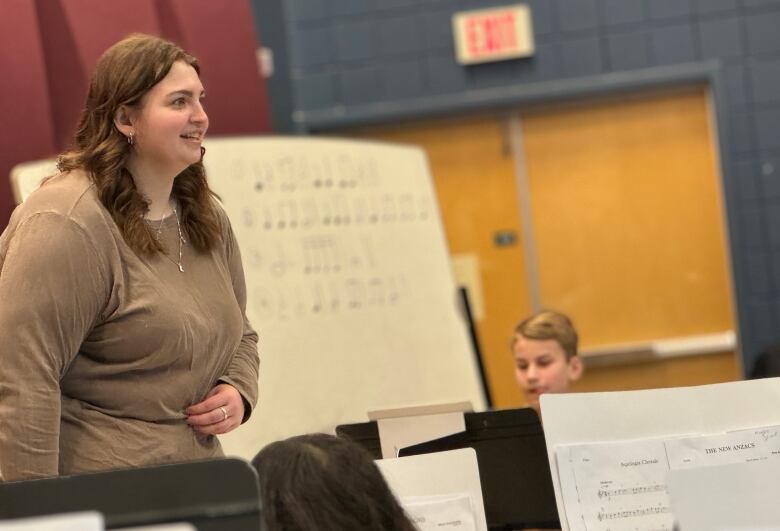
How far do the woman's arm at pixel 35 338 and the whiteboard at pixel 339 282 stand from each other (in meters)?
1.53

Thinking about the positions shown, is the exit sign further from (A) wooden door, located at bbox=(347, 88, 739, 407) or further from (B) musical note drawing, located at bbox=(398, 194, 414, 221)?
(B) musical note drawing, located at bbox=(398, 194, 414, 221)

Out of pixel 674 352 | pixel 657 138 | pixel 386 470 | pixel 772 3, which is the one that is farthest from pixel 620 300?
pixel 386 470

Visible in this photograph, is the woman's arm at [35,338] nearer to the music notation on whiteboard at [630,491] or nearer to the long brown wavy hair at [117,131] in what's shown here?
the long brown wavy hair at [117,131]

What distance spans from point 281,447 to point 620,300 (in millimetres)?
4271

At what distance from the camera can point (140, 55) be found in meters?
2.08

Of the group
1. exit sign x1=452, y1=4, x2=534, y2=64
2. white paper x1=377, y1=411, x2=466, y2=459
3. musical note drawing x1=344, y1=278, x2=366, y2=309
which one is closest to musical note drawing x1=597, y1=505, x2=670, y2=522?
white paper x1=377, y1=411, x2=466, y2=459

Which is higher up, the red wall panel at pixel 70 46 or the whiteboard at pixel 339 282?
the red wall panel at pixel 70 46

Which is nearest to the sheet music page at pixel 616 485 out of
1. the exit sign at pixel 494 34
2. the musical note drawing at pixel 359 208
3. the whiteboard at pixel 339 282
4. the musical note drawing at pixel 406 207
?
the whiteboard at pixel 339 282

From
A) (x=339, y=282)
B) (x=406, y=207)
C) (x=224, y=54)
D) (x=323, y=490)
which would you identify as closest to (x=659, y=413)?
(x=323, y=490)

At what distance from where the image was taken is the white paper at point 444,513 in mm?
1998

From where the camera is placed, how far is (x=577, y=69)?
5566mm

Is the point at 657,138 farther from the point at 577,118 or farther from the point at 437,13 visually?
the point at 437,13

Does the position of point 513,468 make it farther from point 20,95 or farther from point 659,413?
point 20,95

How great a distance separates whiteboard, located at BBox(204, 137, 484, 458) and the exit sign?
1.19 m
